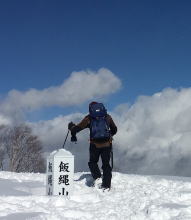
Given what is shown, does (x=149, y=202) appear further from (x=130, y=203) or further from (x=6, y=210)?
(x=6, y=210)

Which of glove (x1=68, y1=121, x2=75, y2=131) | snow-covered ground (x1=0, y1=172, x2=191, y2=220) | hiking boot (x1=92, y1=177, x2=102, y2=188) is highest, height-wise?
glove (x1=68, y1=121, x2=75, y2=131)

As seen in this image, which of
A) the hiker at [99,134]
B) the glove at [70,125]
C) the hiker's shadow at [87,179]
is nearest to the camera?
the hiker at [99,134]

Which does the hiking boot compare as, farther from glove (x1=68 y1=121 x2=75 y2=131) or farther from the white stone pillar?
glove (x1=68 y1=121 x2=75 y2=131)

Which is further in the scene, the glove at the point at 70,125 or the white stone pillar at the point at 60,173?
the glove at the point at 70,125

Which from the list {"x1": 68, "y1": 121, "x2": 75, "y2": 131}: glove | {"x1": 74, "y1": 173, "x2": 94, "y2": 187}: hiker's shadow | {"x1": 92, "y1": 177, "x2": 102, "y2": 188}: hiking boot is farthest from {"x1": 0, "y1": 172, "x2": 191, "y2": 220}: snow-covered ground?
{"x1": 68, "y1": 121, "x2": 75, "y2": 131}: glove

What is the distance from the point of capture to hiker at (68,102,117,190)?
10883 millimetres

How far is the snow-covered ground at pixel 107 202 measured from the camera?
7.73 metres

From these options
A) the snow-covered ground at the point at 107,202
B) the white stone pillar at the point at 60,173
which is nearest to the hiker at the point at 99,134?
the snow-covered ground at the point at 107,202

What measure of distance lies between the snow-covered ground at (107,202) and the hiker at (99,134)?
1.69ft

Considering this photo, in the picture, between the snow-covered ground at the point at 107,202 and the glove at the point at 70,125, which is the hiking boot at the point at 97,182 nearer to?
the snow-covered ground at the point at 107,202

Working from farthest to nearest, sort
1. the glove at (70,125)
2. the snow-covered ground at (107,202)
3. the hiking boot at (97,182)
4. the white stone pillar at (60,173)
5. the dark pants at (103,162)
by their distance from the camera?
the glove at (70,125), the hiking boot at (97,182), the dark pants at (103,162), the white stone pillar at (60,173), the snow-covered ground at (107,202)

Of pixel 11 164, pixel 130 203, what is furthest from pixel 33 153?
pixel 130 203

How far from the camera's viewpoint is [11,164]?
4672cm

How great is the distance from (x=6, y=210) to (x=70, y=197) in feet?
6.74
